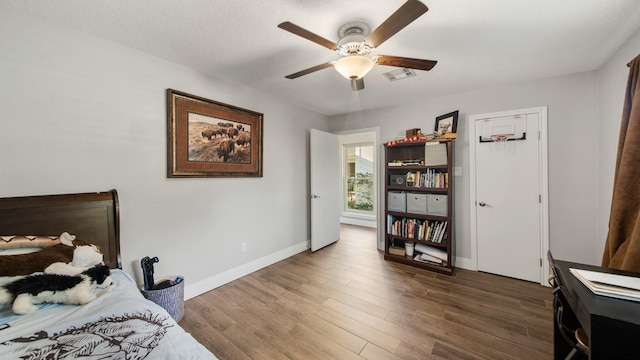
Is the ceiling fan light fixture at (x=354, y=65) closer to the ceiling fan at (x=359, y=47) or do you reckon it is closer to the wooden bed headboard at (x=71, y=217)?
the ceiling fan at (x=359, y=47)

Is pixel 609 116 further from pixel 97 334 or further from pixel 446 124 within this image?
pixel 97 334

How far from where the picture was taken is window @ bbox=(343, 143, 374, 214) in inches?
229

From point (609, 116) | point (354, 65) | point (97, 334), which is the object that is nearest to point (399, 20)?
point (354, 65)

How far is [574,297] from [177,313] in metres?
2.66

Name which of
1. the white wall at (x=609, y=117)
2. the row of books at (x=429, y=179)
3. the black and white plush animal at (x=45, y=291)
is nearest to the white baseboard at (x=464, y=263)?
the row of books at (x=429, y=179)

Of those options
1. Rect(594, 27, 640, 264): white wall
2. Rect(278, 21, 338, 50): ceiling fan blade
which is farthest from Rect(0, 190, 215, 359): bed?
Rect(594, 27, 640, 264): white wall

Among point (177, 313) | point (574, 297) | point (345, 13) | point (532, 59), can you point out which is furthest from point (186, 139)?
point (532, 59)

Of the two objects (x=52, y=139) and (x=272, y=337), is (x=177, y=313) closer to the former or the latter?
(x=272, y=337)

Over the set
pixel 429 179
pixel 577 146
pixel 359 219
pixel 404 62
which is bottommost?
pixel 359 219

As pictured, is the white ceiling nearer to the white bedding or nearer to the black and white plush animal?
the black and white plush animal

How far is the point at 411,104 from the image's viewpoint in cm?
350

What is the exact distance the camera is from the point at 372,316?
2.07 meters

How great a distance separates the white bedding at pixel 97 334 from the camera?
0.83m

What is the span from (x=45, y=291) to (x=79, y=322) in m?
0.35
